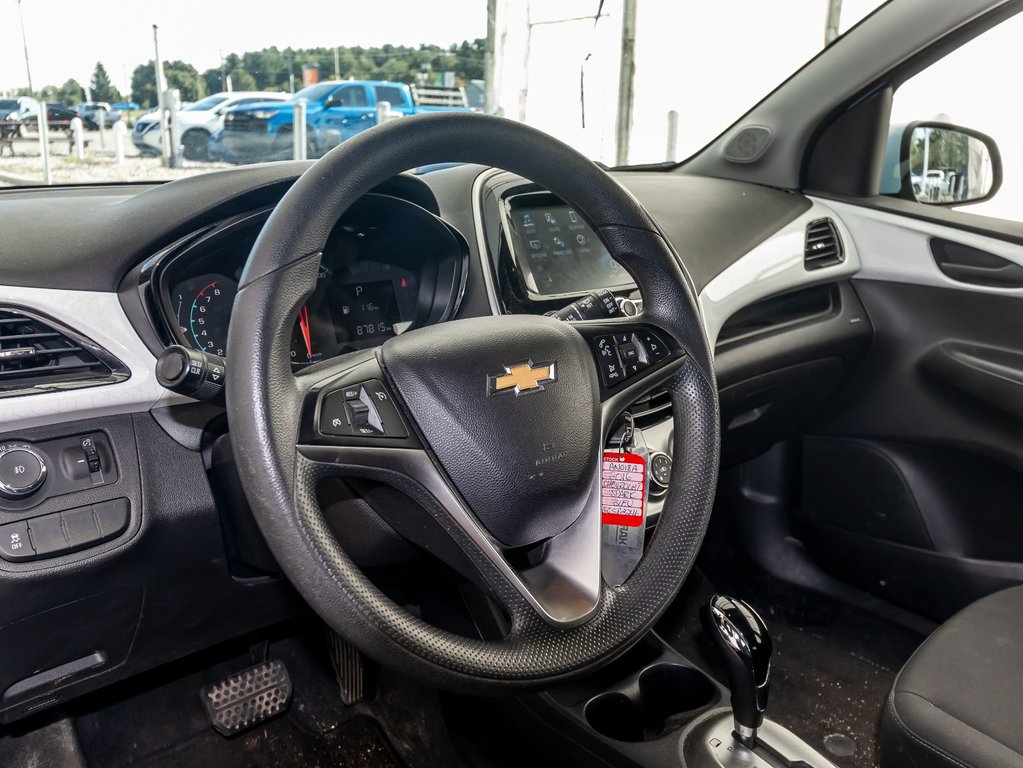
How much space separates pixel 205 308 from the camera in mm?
1239

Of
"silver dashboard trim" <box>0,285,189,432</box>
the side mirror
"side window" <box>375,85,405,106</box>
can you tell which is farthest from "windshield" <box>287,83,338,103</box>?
the side mirror

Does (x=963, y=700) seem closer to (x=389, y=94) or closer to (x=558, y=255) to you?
(x=558, y=255)

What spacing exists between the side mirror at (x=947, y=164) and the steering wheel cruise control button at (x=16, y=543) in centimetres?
184

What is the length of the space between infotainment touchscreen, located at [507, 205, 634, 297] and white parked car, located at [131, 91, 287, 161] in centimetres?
59

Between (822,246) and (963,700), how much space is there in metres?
1.05

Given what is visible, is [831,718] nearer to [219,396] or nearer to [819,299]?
[819,299]

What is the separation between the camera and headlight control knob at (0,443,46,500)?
41.1 inches

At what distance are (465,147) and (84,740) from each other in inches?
53.1

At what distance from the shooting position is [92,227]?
1.20 metres

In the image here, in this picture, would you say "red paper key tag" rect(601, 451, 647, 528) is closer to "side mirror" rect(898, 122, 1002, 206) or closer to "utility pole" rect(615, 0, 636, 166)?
"side mirror" rect(898, 122, 1002, 206)

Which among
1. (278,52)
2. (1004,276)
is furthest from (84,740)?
(1004,276)

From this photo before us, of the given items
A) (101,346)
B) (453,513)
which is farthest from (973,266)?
(101,346)

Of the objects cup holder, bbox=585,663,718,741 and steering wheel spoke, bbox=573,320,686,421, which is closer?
steering wheel spoke, bbox=573,320,686,421

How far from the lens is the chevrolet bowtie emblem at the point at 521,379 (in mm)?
947
